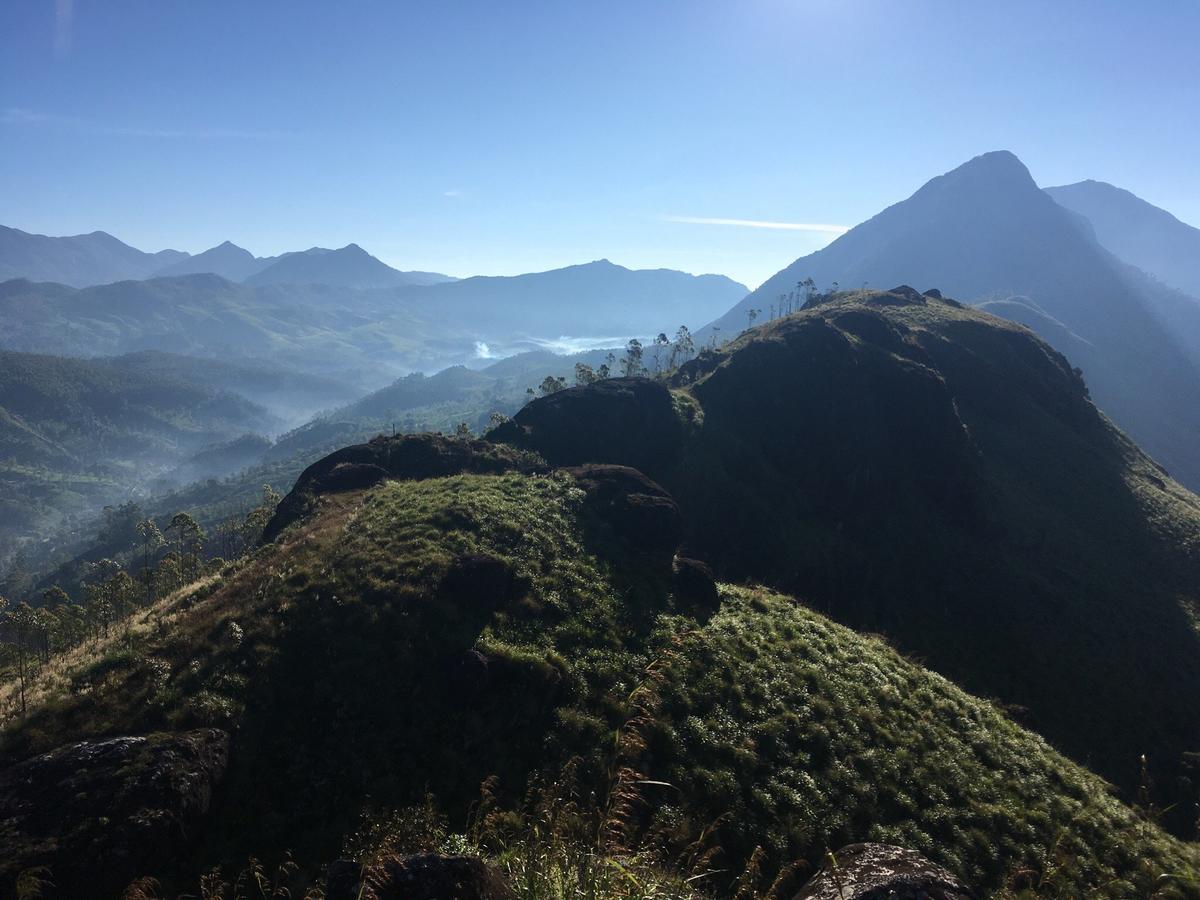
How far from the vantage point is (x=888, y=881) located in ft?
45.1

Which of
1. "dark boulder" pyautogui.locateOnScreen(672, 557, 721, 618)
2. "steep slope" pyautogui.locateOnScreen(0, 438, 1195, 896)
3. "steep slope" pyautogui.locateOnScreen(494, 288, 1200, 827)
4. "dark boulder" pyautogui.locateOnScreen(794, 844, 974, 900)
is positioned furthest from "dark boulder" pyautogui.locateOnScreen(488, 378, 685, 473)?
"dark boulder" pyautogui.locateOnScreen(794, 844, 974, 900)

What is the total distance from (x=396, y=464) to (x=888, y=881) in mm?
49073

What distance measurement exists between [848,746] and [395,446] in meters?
46.8

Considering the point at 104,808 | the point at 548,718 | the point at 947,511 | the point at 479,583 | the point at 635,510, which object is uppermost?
the point at 635,510

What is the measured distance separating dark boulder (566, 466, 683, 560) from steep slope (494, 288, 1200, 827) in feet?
46.9

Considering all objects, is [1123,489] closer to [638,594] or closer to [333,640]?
[638,594]

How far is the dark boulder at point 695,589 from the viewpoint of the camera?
3378 centimetres

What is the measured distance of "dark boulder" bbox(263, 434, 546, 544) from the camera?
1885 inches

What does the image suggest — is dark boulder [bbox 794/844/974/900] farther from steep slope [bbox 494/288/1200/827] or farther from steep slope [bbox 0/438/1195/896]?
steep slope [bbox 494/288/1200/827]

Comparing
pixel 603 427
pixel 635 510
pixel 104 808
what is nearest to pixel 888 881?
pixel 104 808

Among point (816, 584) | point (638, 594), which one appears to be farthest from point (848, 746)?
point (816, 584)

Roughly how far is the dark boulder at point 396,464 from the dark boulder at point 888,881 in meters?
42.2

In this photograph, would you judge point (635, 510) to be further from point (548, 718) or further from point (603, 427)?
point (603, 427)

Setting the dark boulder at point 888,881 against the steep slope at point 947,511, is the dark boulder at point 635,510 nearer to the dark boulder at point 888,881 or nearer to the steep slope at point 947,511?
the steep slope at point 947,511
